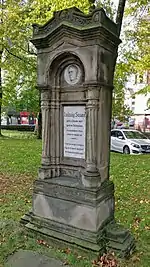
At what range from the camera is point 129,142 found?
605 inches

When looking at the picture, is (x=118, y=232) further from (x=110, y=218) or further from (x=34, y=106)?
(x=34, y=106)

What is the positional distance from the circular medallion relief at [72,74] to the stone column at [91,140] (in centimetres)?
41

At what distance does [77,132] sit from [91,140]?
0.44 metres

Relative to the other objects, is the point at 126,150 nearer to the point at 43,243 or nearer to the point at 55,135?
the point at 55,135

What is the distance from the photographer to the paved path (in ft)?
11.5

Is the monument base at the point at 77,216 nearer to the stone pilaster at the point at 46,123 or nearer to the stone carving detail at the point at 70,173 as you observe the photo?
the stone carving detail at the point at 70,173

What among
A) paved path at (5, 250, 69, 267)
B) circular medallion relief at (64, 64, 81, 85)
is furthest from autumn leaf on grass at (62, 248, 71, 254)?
circular medallion relief at (64, 64, 81, 85)

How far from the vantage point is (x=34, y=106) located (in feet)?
82.2

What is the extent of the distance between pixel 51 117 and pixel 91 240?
6.44 feet

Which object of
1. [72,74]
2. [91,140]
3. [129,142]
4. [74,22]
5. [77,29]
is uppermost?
[74,22]

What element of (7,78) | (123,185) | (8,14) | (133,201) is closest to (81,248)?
(133,201)

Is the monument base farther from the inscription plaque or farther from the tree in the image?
the tree

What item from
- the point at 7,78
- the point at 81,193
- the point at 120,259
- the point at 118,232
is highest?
the point at 7,78

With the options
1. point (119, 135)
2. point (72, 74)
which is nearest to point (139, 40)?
point (119, 135)
